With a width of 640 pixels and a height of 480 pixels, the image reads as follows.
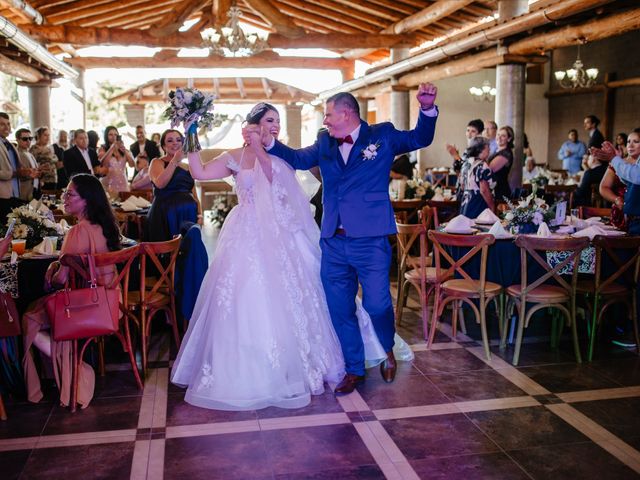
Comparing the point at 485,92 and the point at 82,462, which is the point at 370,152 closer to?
the point at 82,462

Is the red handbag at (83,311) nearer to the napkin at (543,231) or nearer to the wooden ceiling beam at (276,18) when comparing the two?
the napkin at (543,231)

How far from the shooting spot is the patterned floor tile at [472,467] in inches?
110

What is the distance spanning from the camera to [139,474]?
9.25 ft

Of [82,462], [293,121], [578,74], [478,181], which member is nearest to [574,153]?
[578,74]

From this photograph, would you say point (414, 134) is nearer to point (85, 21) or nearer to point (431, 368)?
point (431, 368)

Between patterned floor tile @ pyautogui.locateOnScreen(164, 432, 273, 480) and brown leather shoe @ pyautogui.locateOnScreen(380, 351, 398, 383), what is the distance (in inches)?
40.0

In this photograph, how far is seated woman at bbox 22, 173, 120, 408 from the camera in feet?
11.8

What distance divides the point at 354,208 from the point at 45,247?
1877 millimetres

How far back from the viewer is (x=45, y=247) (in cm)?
394

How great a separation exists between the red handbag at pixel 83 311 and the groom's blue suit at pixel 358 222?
3.84 ft

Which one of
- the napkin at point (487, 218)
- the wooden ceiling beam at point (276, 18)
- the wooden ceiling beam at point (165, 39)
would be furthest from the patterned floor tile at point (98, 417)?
the wooden ceiling beam at point (276, 18)

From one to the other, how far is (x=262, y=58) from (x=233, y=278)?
14075 mm

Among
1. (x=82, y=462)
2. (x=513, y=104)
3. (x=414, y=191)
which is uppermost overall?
(x=513, y=104)

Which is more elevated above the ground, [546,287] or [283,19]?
[283,19]
